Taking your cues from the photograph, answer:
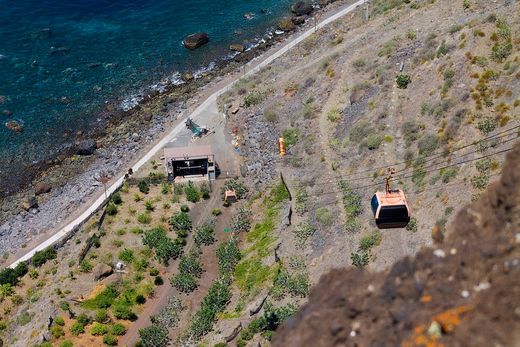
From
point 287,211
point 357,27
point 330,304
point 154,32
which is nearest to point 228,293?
point 287,211

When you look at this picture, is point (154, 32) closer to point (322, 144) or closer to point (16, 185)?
point (16, 185)

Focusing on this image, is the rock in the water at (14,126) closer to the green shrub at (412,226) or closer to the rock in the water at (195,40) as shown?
the rock in the water at (195,40)

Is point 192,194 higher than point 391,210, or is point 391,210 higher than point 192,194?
point 391,210

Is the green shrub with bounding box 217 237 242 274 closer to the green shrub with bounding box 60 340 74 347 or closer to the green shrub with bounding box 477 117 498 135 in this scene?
the green shrub with bounding box 60 340 74 347

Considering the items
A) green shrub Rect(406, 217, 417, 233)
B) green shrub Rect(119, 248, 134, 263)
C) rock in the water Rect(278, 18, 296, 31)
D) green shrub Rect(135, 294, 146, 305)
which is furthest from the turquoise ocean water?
green shrub Rect(406, 217, 417, 233)

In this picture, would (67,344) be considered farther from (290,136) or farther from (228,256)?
(290,136)

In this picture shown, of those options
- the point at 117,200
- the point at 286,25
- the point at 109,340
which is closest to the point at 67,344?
the point at 109,340
